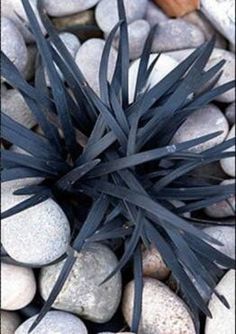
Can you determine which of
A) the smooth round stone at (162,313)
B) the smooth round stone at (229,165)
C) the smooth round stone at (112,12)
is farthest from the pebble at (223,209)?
the smooth round stone at (112,12)

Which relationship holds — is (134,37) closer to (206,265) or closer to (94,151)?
(94,151)

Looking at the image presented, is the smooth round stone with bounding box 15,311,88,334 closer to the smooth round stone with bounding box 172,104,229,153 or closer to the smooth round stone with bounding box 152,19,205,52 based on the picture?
the smooth round stone with bounding box 172,104,229,153

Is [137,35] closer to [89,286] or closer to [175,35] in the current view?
[175,35]

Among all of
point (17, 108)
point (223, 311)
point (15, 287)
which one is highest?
point (17, 108)

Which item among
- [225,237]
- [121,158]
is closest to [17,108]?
[121,158]

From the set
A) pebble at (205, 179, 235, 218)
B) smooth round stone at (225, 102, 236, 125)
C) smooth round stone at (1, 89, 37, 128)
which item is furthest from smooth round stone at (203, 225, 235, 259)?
smooth round stone at (1, 89, 37, 128)
